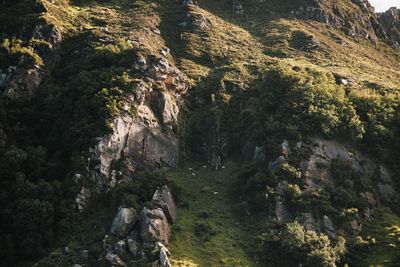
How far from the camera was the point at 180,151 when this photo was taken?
91375 millimetres

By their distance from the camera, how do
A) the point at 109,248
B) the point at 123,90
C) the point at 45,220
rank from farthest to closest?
the point at 123,90, the point at 45,220, the point at 109,248

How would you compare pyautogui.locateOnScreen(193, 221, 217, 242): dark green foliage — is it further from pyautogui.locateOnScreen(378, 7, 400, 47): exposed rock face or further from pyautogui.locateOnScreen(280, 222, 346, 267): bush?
pyautogui.locateOnScreen(378, 7, 400, 47): exposed rock face

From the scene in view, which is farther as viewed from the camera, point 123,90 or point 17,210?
point 123,90

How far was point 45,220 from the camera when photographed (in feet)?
215

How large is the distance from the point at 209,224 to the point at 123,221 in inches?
581

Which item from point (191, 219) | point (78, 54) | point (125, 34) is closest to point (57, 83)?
point (78, 54)

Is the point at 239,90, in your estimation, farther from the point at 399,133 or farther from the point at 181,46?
the point at 399,133

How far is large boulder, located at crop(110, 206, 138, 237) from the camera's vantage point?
6378 cm

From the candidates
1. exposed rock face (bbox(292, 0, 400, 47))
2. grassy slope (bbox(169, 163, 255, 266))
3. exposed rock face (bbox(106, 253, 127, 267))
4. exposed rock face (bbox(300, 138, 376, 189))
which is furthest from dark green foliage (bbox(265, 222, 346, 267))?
exposed rock face (bbox(292, 0, 400, 47))

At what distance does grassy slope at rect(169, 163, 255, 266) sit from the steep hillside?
0.27m

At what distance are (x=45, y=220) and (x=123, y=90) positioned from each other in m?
28.9

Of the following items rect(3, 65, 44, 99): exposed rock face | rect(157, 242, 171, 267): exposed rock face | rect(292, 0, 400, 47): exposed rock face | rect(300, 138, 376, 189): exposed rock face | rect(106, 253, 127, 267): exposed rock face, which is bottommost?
rect(106, 253, 127, 267): exposed rock face

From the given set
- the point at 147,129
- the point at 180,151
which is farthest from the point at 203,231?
the point at 180,151

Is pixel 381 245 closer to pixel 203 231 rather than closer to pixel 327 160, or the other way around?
pixel 327 160
